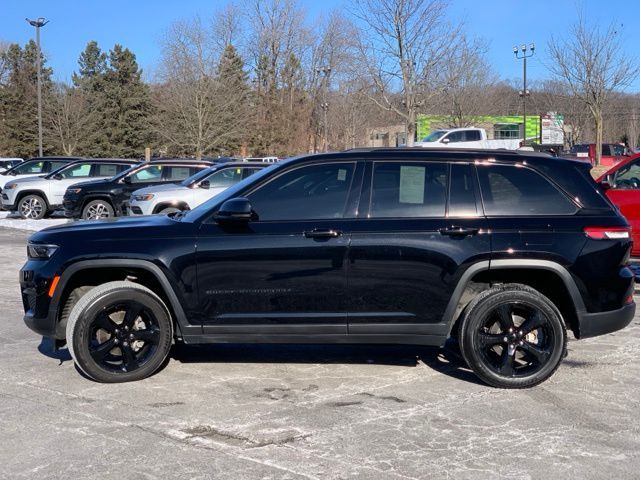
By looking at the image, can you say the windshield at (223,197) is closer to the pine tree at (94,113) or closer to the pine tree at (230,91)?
the pine tree at (230,91)

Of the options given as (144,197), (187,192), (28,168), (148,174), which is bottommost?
(144,197)

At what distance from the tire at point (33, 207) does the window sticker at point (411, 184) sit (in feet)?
53.2

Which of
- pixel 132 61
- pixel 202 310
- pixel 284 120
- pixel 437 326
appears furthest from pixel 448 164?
pixel 132 61

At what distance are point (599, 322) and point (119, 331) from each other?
12.0ft

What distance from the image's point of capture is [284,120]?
186 ft

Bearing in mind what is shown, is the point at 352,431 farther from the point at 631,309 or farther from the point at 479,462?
the point at 631,309

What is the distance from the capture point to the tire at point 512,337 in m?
5.44

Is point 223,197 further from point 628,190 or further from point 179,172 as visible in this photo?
point 179,172

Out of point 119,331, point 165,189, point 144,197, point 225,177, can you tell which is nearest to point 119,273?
point 119,331

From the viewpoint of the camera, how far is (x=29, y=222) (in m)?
18.8

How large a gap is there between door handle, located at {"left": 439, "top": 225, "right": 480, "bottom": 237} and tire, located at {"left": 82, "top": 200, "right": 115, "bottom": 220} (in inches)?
518

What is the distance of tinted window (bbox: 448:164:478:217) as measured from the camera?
18.1ft

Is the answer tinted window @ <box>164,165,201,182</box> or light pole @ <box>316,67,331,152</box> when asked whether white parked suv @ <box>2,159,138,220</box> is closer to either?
tinted window @ <box>164,165,201,182</box>

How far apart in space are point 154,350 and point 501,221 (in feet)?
9.31
